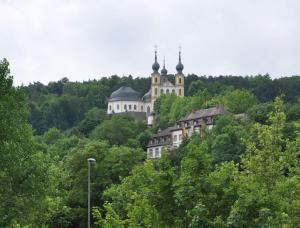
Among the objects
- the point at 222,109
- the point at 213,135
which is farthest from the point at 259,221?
A: the point at 222,109

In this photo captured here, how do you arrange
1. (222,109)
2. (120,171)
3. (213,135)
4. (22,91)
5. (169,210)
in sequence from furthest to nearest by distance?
(222,109) < (213,135) < (120,171) < (22,91) < (169,210)

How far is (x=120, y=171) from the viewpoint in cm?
→ 8844

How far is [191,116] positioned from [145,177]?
4893 inches

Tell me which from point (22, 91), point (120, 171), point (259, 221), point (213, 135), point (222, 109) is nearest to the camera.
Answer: point (259, 221)

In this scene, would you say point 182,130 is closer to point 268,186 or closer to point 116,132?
point 116,132

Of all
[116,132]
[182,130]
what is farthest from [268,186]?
[116,132]

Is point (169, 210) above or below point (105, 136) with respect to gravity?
below

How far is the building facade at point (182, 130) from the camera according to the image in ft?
517

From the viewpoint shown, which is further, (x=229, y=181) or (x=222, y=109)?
(x=222, y=109)

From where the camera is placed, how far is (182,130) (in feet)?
538

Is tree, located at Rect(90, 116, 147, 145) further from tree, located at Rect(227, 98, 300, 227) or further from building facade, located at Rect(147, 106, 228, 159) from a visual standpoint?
tree, located at Rect(227, 98, 300, 227)

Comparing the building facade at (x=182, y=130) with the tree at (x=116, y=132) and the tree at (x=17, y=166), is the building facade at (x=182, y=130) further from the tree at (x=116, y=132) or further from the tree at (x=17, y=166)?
the tree at (x=17, y=166)

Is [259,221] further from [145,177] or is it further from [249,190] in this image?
[145,177]

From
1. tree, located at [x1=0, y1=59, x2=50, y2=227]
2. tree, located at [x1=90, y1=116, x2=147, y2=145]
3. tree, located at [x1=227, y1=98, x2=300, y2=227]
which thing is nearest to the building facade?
tree, located at [x1=90, y1=116, x2=147, y2=145]
